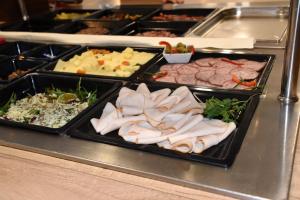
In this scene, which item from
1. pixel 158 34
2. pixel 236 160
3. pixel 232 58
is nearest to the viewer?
pixel 236 160

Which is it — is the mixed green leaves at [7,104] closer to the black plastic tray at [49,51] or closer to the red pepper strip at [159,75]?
the black plastic tray at [49,51]

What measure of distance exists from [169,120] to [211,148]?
129 mm

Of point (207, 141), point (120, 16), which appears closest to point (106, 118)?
point (207, 141)

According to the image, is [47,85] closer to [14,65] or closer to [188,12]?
[14,65]

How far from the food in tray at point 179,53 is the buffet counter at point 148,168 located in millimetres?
382

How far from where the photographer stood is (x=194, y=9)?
202cm

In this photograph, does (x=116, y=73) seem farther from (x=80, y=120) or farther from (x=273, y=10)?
(x=273, y=10)

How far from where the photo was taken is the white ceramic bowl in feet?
4.18

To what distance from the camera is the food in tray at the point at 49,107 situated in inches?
41.0

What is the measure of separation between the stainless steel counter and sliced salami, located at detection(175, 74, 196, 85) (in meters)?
0.26

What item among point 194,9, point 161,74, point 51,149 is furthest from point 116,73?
point 194,9

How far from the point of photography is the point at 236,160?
70 centimetres

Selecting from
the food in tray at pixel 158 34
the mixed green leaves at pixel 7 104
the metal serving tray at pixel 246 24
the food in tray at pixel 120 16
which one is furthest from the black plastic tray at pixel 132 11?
the mixed green leaves at pixel 7 104

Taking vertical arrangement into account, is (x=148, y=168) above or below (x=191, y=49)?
below
